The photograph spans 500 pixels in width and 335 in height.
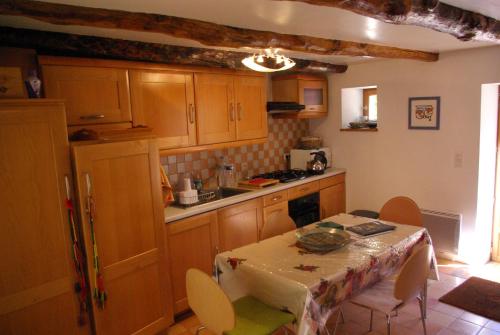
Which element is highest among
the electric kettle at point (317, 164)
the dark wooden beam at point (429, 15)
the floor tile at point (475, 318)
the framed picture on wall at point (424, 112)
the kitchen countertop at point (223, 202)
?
the dark wooden beam at point (429, 15)

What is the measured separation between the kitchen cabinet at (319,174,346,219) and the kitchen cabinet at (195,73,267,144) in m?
1.03

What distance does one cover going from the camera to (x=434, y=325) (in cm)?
271

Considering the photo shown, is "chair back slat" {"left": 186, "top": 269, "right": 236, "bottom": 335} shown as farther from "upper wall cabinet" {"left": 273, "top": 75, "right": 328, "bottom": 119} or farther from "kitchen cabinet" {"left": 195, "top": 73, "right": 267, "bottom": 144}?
"upper wall cabinet" {"left": 273, "top": 75, "right": 328, "bottom": 119}

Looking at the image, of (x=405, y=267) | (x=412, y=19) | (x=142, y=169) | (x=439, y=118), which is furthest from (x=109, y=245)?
(x=439, y=118)

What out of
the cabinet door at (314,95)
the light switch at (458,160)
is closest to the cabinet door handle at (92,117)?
the cabinet door at (314,95)

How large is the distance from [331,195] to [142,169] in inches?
103

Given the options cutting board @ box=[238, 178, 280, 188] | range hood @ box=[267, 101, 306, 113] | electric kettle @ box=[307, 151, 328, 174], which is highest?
range hood @ box=[267, 101, 306, 113]

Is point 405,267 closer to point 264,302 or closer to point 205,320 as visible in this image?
point 264,302

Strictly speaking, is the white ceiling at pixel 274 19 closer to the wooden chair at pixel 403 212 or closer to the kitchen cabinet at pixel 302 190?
the wooden chair at pixel 403 212

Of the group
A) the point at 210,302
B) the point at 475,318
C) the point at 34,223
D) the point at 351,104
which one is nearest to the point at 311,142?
the point at 351,104

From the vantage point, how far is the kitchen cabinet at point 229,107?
10.5 feet

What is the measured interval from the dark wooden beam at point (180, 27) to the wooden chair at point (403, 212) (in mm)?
1269

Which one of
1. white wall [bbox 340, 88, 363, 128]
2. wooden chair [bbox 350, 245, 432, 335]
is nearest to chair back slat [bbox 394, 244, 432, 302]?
wooden chair [bbox 350, 245, 432, 335]

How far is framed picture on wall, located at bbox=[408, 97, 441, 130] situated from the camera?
375cm
